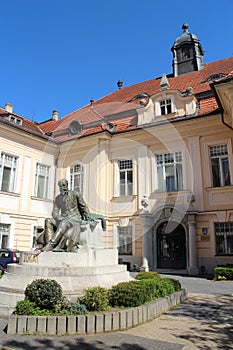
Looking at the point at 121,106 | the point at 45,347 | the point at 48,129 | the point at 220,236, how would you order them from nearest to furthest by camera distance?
the point at 45,347 → the point at 220,236 → the point at 121,106 → the point at 48,129

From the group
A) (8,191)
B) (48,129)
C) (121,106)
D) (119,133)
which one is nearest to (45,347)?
(8,191)

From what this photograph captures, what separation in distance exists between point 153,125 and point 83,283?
13.9 meters

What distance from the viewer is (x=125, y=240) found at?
62.1 ft

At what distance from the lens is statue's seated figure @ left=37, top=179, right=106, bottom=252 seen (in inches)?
324

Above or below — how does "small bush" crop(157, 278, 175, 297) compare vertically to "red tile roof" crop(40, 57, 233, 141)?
below

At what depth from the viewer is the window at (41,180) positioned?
2115cm

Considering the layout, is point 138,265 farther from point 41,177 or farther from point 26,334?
point 26,334

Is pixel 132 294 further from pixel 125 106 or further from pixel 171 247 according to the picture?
pixel 125 106

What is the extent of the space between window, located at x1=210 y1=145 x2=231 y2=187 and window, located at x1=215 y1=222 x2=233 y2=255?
233cm

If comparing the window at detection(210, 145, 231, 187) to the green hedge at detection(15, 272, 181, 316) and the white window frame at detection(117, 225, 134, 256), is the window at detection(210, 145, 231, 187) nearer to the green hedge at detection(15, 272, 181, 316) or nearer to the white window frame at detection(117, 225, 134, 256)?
the white window frame at detection(117, 225, 134, 256)

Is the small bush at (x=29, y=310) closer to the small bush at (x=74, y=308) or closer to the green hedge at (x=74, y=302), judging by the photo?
the green hedge at (x=74, y=302)

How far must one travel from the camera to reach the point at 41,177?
21.6m

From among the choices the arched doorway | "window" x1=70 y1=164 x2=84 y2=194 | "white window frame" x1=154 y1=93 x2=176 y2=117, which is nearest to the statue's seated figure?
the arched doorway

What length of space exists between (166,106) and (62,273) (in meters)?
15.1
